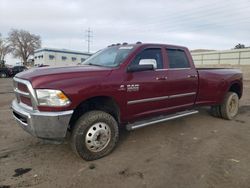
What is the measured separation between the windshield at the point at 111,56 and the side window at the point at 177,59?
1.02m

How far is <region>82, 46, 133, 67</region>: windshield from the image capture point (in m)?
4.28

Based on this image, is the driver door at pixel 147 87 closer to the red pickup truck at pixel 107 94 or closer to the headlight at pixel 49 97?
the red pickup truck at pixel 107 94

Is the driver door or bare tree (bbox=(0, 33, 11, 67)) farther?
bare tree (bbox=(0, 33, 11, 67))

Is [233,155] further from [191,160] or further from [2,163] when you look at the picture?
[2,163]

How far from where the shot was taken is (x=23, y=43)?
74.0 meters

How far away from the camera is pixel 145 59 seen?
437 centimetres

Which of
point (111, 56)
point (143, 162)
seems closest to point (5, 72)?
point (111, 56)

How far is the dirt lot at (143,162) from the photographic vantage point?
315cm

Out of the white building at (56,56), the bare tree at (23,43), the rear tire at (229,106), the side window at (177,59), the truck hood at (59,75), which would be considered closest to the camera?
the truck hood at (59,75)

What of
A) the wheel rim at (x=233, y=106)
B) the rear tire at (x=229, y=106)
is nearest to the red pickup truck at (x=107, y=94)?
the rear tire at (x=229, y=106)

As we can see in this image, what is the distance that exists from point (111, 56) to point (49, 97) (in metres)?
1.80

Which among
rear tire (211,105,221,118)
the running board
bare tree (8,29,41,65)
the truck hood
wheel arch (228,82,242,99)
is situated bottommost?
rear tire (211,105,221,118)

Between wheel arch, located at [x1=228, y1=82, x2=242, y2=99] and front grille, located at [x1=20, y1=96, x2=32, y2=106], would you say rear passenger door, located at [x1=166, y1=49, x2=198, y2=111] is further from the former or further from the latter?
front grille, located at [x1=20, y1=96, x2=32, y2=106]

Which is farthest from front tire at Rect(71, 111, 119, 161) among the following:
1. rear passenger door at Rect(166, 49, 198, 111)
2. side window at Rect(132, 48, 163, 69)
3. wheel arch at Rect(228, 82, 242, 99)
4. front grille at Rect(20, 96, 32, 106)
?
wheel arch at Rect(228, 82, 242, 99)
